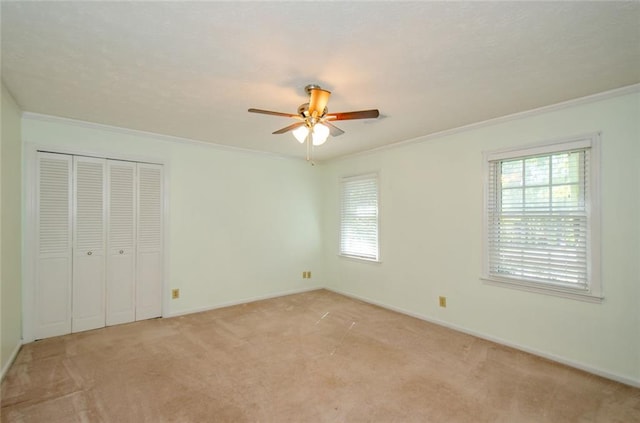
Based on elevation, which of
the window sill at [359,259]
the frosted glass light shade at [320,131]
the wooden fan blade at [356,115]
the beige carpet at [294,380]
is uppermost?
the wooden fan blade at [356,115]

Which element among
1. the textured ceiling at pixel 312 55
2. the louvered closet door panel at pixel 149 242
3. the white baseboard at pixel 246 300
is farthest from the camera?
the white baseboard at pixel 246 300

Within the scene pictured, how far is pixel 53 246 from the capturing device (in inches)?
131

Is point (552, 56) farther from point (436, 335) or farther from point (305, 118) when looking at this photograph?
point (436, 335)

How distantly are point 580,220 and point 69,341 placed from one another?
5.18 metres

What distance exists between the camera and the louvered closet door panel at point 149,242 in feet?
12.7

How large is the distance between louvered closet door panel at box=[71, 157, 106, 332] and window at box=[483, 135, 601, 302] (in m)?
4.44

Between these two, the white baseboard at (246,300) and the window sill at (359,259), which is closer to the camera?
the white baseboard at (246,300)

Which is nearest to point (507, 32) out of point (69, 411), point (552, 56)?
point (552, 56)

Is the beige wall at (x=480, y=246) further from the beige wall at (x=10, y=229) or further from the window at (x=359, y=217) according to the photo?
the beige wall at (x=10, y=229)

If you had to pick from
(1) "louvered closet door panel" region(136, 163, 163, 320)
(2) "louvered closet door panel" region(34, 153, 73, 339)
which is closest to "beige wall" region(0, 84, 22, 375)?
(2) "louvered closet door panel" region(34, 153, 73, 339)

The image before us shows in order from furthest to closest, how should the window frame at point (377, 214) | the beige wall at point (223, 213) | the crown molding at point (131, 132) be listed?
the window frame at point (377, 214) → the beige wall at point (223, 213) → the crown molding at point (131, 132)

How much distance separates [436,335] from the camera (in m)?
3.47

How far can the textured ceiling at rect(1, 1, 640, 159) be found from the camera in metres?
1.58

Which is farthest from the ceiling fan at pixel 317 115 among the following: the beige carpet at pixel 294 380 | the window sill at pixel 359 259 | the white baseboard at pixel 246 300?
the white baseboard at pixel 246 300
